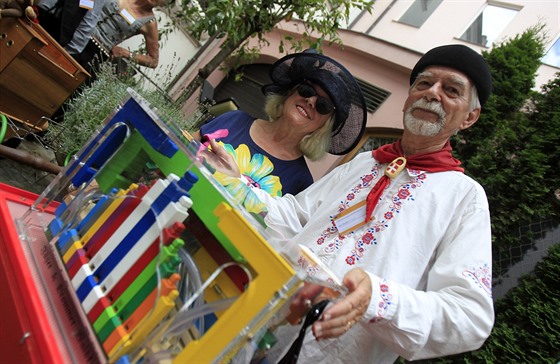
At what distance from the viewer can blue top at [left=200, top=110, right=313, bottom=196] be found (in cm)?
214

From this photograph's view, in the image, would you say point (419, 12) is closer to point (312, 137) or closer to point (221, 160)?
point (312, 137)

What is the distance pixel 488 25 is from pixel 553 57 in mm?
1110

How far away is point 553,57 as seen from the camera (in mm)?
5355

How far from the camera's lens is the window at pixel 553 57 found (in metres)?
5.33

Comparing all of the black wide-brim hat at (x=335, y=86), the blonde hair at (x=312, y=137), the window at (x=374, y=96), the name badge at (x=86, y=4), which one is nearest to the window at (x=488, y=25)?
the window at (x=374, y=96)

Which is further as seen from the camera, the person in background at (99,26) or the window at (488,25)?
the window at (488,25)

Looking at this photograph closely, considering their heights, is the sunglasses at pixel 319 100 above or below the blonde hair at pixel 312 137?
above

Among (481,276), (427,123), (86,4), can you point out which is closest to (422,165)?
(427,123)

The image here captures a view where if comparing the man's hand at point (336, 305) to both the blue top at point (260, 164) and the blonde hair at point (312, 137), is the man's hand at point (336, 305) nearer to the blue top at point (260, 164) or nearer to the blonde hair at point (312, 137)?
the blue top at point (260, 164)

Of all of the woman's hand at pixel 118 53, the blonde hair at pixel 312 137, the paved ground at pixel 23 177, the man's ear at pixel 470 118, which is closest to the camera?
the man's ear at pixel 470 118

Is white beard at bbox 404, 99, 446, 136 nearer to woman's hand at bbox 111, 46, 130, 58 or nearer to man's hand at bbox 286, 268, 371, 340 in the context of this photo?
man's hand at bbox 286, 268, 371, 340

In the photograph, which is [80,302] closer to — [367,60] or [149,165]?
[149,165]

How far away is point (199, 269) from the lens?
846 mm

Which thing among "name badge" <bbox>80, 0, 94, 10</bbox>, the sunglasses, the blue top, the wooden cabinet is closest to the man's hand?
the blue top
